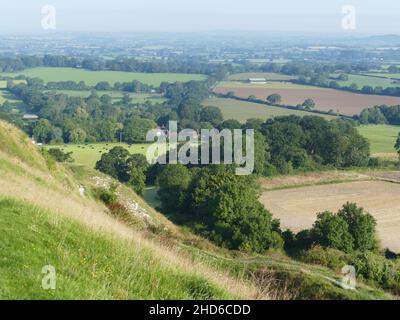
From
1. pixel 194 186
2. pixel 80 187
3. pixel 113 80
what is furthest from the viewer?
pixel 113 80

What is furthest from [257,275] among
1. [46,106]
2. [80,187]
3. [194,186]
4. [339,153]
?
[46,106]

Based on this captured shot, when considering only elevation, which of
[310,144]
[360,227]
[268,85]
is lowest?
[310,144]

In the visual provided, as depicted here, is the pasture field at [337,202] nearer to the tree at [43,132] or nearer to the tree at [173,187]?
the tree at [173,187]

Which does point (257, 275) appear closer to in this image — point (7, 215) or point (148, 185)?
point (7, 215)

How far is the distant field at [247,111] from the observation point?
111 metres

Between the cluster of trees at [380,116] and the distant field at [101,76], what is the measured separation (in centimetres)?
8146

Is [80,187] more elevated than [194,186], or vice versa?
[80,187]

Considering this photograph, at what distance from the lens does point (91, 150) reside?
8081 cm

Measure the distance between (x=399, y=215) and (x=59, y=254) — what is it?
4277 centimetres

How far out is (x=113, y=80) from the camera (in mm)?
180750

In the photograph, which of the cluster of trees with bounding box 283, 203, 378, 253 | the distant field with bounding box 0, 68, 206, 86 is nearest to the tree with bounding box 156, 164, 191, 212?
the cluster of trees with bounding box 283, 203, 378, 253

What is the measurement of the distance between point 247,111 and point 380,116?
1088 inches

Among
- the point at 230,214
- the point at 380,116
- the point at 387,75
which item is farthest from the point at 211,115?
the point at 387,75

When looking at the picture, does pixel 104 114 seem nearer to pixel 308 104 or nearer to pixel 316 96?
pixel 308 104
